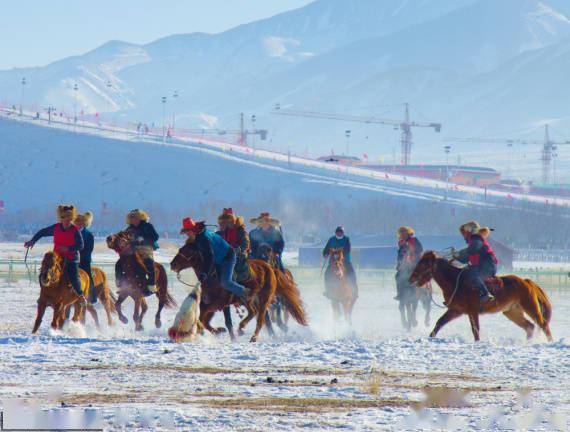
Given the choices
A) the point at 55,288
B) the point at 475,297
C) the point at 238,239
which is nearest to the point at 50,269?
the point at 55,288

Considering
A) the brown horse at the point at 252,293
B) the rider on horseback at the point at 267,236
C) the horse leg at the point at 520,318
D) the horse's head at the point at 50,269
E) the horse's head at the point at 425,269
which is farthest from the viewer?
the rider on horseback at the point at 267,236

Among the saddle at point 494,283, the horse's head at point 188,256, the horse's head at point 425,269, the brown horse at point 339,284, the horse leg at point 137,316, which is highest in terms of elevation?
the horse's head at point 188,256

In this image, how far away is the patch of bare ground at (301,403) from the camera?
527 inches

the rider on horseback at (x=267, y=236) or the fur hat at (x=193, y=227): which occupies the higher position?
the fur hat at (x=193, y=227)

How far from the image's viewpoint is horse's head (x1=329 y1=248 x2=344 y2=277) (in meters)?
26.6

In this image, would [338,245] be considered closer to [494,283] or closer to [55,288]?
[494,283]

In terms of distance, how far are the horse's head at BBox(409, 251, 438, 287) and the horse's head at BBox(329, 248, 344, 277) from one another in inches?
160

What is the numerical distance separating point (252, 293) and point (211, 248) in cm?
146

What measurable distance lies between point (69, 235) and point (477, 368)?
693 cm

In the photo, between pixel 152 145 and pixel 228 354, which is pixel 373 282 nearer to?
pixel 228 354

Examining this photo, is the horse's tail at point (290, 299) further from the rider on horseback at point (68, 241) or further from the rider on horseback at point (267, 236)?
the rider on horseback at point (68, 241)

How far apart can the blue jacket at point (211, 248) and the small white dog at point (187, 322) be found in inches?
18.0

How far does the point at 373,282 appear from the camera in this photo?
168 feet

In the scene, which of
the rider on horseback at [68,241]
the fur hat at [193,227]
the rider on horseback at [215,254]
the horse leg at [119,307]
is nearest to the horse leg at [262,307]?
the rider on horseback at [215,254]
